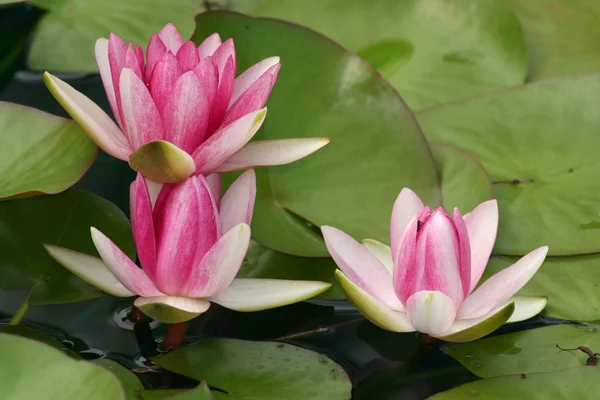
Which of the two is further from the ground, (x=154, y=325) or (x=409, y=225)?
(x=409, y=225)

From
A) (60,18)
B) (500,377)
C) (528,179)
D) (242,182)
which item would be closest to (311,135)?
(242,182)

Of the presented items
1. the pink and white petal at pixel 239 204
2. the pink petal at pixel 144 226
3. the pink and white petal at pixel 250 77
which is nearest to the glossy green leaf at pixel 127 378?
the pink petal at pixel 144 226

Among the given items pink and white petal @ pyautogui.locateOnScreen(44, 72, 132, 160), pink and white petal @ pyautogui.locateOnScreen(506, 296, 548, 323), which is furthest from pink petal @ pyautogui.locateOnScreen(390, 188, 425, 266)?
pink and white petal @ pyautogui.locateOnScreen(44, 72, 132, 160)

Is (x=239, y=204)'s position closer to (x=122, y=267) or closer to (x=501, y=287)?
(x=122, y=267)

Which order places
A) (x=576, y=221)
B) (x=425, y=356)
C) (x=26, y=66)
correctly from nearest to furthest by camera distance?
(x=425, y=356), (x=576, y=221), (x=26, y=66)

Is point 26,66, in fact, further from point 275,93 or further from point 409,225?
point 409,225

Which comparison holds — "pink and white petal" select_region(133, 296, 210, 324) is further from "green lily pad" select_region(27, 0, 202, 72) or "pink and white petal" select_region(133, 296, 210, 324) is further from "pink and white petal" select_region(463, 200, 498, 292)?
"green lily pad" select_region(27, 0, 202, 72)

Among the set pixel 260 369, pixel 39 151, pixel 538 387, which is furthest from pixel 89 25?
pixel 538 387
